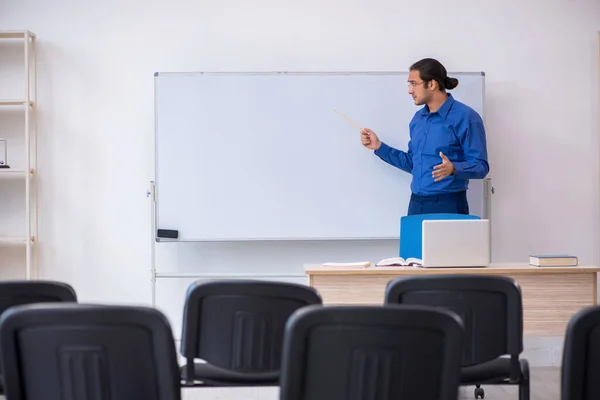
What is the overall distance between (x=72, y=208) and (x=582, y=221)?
3710mm

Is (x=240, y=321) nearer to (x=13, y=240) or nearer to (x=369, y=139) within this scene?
(x=369, y=139)

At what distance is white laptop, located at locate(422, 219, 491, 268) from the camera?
11.4 ft

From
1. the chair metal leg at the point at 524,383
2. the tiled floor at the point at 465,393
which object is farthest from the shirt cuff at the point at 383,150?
the chair metal leg at the point at 524,383

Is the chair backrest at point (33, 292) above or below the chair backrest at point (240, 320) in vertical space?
above

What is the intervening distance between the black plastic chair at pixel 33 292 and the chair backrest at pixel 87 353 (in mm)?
528

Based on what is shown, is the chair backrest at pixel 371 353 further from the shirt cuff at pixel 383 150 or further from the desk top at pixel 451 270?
the shirt cuff at pixel 383 150

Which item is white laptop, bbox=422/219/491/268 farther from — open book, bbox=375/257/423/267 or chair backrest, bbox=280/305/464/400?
chair backrest, bbox=280/305/464/400

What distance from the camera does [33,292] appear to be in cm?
217

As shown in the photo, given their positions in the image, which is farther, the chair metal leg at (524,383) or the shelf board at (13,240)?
the shelf board at (13,240)

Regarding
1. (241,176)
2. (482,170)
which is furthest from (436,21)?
(241,176)

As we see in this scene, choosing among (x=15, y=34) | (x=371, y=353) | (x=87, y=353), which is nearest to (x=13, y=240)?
(x=15, y=34)

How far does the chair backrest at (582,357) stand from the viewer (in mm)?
1609

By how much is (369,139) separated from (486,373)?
8.32 feet

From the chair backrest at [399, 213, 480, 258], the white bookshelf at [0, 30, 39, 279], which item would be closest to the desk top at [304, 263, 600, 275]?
the chair backrest at [399, 213, 480, 258]
